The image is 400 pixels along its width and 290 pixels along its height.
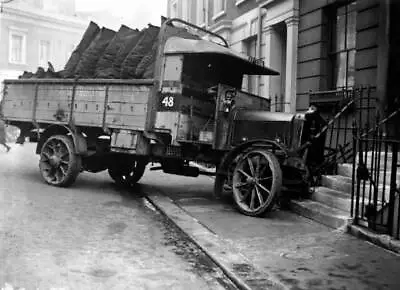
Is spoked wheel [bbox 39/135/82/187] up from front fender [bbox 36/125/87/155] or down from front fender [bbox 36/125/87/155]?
down

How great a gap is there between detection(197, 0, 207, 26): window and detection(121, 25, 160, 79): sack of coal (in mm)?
11639

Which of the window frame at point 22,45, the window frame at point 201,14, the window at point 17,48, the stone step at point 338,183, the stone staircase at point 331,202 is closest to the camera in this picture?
the stone staircase at point 331,202

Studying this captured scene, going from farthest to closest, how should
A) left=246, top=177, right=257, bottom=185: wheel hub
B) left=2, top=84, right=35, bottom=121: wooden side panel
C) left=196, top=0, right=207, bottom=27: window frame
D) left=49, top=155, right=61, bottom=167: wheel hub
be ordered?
left=196, top=0, right=207, bottom=27: window frame, left=2, top=84, right=35, bottom=121: wooden side panel, left=49, top=155, right=61, bottom=167: wheel hub, left=246, top=177, right=257, bottom=185: wheel hub

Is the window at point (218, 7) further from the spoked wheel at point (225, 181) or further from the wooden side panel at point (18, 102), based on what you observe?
the spoked wheel at point (225, 181)

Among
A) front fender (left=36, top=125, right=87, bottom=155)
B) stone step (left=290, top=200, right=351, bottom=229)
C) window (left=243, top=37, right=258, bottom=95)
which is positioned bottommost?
stone step (left=290, top=200, right=351, bottom=229)

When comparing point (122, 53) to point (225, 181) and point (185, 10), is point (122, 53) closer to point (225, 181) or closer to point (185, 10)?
point (225, 181)

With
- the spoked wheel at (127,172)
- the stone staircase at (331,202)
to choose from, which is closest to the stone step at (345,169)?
the stone staircase at (331,202)

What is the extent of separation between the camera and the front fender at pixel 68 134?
9.02 m

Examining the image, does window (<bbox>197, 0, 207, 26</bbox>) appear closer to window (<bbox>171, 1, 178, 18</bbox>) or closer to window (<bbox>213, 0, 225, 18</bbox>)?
window (<bbox>213, 0, 225, 18</bbox>)

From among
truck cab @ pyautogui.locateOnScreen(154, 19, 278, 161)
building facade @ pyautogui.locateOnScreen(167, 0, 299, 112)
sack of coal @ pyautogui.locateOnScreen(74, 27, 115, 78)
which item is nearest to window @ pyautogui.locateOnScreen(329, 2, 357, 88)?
building facade @ pyautogui.locateOnScreen(167, 0, 299, 112)

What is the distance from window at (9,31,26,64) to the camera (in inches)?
733

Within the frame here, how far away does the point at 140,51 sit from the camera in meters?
8.70

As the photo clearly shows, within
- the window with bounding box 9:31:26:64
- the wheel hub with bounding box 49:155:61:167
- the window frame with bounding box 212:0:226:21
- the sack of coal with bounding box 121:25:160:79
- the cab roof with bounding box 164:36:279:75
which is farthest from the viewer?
the window with bounding box 9:31:26:64

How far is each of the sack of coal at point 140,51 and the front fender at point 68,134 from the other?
4.79ft
